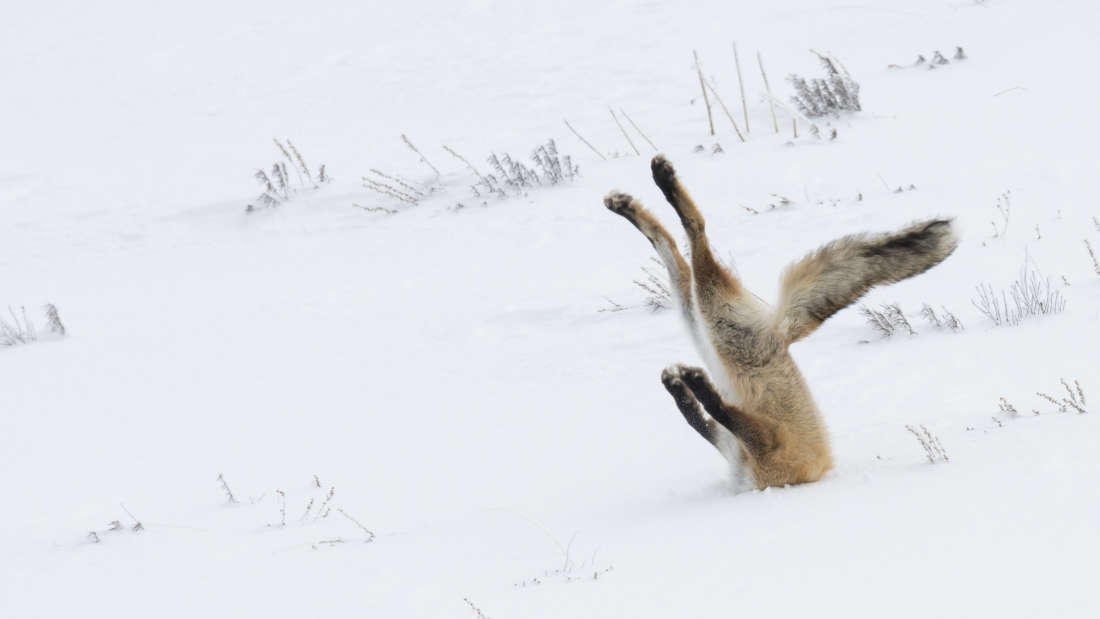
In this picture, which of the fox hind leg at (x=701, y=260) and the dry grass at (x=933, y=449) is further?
the fox hind leg at (x=701, y=260)

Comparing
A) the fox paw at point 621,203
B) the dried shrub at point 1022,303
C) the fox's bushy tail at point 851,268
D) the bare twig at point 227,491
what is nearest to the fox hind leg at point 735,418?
the fox's bushy tail at point 851,268

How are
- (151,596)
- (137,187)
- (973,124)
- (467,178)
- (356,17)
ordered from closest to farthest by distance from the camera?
(151,596) → (973,124) → (467,178) → (137,187) → (356,17)

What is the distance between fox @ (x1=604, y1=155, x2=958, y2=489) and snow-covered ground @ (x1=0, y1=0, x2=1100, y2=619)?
232mm

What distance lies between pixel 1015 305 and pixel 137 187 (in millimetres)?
8332

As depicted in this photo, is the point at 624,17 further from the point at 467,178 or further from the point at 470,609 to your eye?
the point at 470,609

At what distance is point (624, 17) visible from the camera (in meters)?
13.0

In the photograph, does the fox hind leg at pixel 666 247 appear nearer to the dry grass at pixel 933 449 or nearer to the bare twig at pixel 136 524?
the dry grass at pixel 933 449

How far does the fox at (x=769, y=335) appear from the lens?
13.9 ft

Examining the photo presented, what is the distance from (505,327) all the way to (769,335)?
A: 304cm

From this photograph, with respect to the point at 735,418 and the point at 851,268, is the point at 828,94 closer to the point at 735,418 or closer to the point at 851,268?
the point at 851,268

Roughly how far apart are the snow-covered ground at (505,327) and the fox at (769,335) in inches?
9.1

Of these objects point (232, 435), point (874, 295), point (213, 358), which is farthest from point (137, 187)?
point (874, 295)

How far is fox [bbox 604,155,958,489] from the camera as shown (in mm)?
4223

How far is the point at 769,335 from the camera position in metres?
4.43
